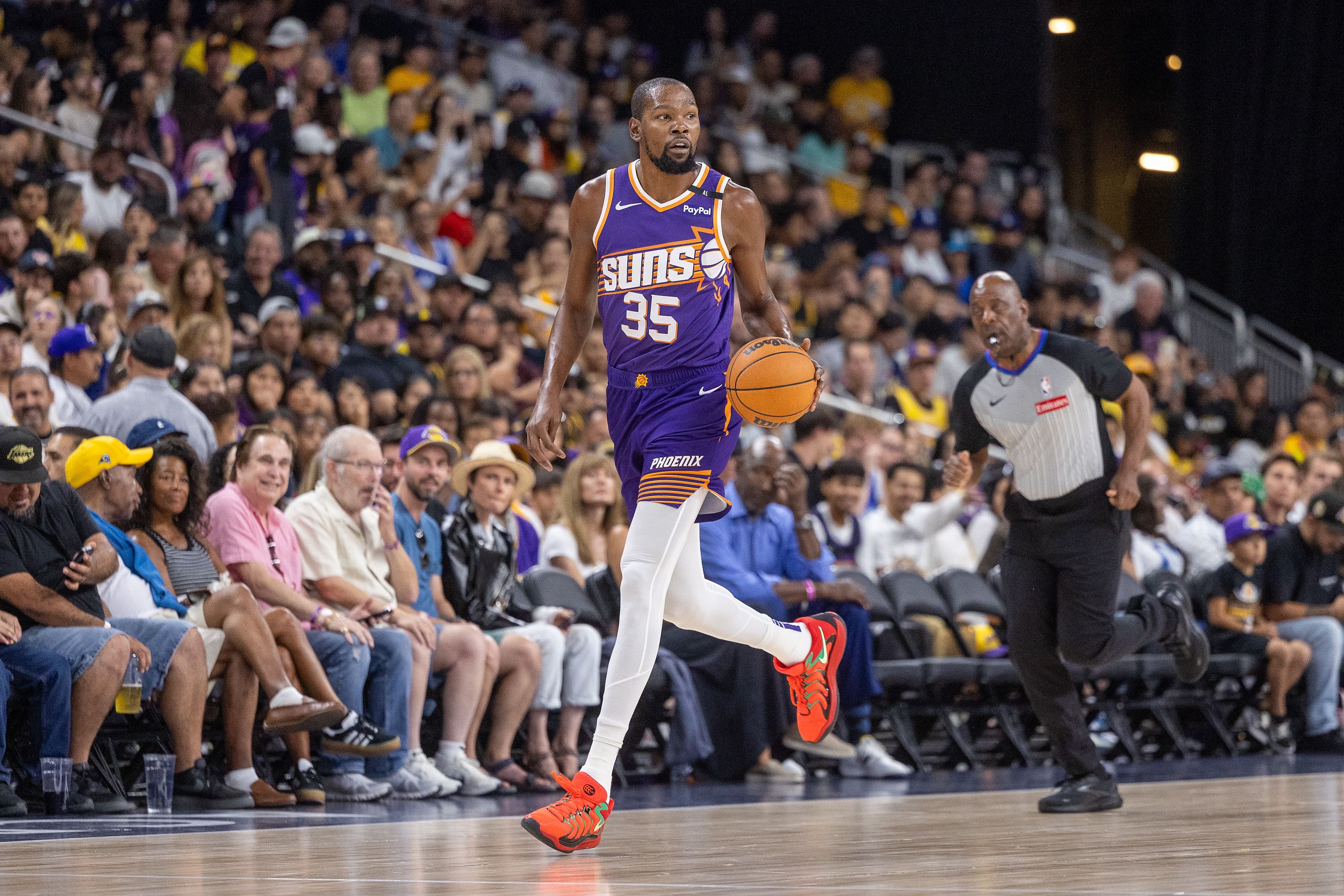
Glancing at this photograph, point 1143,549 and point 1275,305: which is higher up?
point 1275,305

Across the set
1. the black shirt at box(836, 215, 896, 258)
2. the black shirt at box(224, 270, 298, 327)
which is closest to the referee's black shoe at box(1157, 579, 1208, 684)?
the black shirt at box(224, 270, 298, 327)

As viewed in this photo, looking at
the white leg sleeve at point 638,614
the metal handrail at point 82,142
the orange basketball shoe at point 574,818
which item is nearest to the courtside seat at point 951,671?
the white leg sleeve at point 638,614

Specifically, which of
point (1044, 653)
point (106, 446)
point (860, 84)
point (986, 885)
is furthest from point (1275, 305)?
point (986, 885)

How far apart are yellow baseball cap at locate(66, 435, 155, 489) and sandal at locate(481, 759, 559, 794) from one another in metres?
2.06

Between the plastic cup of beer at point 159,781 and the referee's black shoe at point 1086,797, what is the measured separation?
325 cm

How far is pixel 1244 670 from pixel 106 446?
7025mm

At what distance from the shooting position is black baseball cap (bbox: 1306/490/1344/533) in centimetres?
1063

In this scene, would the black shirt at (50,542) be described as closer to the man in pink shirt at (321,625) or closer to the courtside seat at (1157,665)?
the man in pink shirt at (321,625)

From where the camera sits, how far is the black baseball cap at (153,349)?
25.6 ft

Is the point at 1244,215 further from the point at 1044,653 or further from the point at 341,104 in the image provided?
the point at 1044,653

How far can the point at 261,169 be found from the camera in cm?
1170

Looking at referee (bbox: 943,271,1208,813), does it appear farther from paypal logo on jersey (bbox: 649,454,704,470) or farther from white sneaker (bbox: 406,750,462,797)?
white sneaker (bbox: 406,750,462,797)

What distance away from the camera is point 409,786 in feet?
23.0

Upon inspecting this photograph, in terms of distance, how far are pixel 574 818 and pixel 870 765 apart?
4356 millimetres
